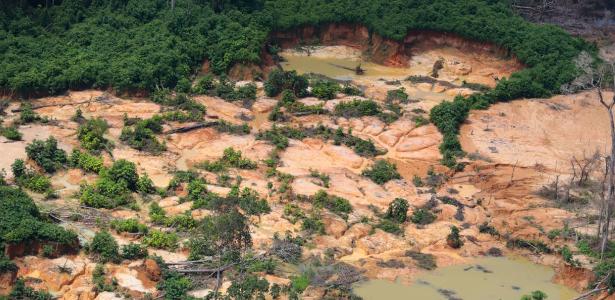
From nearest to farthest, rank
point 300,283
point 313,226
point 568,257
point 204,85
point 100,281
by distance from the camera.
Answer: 1. point 100,281
2. point 300,283
3. point 568,257
4. point 313,226
5. point 204,85

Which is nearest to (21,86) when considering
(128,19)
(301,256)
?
(128,19)

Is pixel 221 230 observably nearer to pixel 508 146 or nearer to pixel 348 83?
pixel 508 146

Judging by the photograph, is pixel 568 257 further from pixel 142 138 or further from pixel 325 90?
pixel 142 138

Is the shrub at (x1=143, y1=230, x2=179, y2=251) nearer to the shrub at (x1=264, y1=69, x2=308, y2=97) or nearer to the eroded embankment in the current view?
the shrub at (x1=264, y1=69, x2=308, y2=97)

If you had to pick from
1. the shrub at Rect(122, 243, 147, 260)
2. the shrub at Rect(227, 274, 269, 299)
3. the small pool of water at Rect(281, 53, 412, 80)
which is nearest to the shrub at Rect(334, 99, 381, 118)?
the small pool of water at Rect(281, 53, 412, 80)

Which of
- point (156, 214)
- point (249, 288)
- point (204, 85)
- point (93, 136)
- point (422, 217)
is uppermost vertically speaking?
point (204, 85)

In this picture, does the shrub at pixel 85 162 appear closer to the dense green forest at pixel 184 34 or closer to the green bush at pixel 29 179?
the green bush at pixel 29 179

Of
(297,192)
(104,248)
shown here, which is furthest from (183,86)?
(104,248)

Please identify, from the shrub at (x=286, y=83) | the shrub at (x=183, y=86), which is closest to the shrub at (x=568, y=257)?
the shrub at (x=286, y=83)
